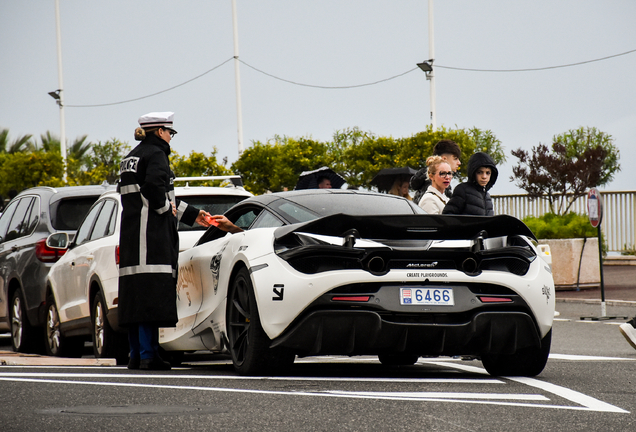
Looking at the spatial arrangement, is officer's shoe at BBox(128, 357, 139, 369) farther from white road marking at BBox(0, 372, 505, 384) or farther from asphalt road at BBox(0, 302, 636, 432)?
white road marking at BBox(0, 372, 505, 384)

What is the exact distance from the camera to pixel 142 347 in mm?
8062

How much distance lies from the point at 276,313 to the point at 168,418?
1.68m

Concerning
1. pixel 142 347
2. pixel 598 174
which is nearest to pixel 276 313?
pixel 142 347

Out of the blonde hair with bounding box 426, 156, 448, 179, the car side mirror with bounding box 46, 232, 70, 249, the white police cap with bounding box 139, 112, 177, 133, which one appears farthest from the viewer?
the car side mirror with bounding box 46, 232, 70, 249

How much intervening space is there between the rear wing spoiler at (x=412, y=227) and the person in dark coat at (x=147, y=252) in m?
1.56

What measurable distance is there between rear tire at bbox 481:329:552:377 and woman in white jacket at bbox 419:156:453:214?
98.5 inches

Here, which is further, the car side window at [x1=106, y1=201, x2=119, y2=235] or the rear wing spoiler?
the car side window at [x1=106, y1=201, x2=119, y2=235]

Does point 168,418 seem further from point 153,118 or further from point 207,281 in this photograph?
point 153,118

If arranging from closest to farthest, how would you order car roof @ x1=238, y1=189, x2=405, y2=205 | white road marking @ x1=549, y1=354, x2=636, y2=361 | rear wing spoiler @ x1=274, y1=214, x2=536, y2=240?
1. rear wing spoiler @ x1=274, y1=214, x2=536, y2=240
2. car roof @ x1=238, y1=189, x2=405, y2=205
3. white road marking @ x1=549, y1=354, x2=636, y2=361

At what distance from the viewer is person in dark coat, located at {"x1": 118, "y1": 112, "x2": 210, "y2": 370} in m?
7.98

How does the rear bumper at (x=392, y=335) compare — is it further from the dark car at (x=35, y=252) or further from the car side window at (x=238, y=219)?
the dark car at (x=35, y=252)

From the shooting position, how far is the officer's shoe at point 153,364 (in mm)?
7953

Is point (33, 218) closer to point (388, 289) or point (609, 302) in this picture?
point (388, 289)

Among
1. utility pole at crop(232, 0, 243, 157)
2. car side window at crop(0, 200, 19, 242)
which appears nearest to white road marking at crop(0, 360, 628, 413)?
car side window at crop(0, 200, 19, 242)
